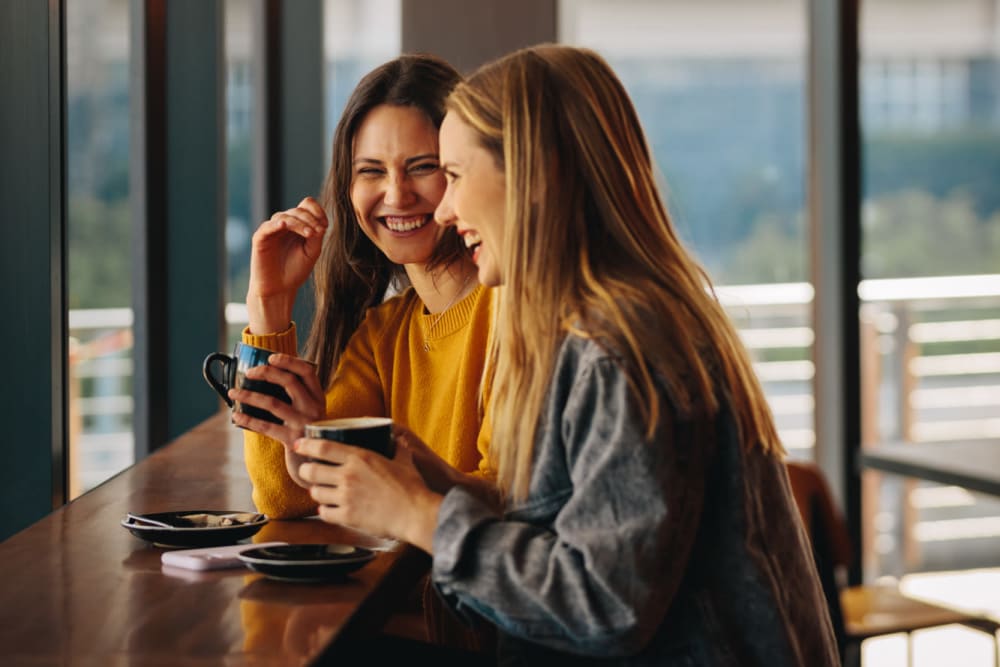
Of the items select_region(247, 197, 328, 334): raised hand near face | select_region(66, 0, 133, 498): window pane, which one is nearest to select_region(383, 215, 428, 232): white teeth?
select_region(247, 197, 328, 334): raised hand near face

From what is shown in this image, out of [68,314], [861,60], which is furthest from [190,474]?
[861,60]

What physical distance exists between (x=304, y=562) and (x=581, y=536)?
0.28 m

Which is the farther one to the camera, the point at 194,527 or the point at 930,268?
the point at 930,268

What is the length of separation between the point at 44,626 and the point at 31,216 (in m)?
0.93

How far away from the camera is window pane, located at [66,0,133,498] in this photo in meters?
2.73

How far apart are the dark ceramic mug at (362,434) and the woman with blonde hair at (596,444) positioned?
0.01 m

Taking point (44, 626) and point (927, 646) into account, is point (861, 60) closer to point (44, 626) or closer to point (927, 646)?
point (927, 646)

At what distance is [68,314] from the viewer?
1.86 m

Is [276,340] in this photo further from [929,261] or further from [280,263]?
[929,261]

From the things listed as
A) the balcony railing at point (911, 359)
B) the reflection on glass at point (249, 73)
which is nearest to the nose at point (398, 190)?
the reflection on glass at point (249, 73)

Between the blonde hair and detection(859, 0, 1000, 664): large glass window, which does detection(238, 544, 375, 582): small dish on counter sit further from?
detection(859, 0, 1000, 664): large glass window

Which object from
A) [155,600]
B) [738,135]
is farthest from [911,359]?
[155,600]

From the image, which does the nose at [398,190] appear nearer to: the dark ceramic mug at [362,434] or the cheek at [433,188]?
the cheek at [433,188]

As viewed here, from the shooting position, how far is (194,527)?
4.32ft
